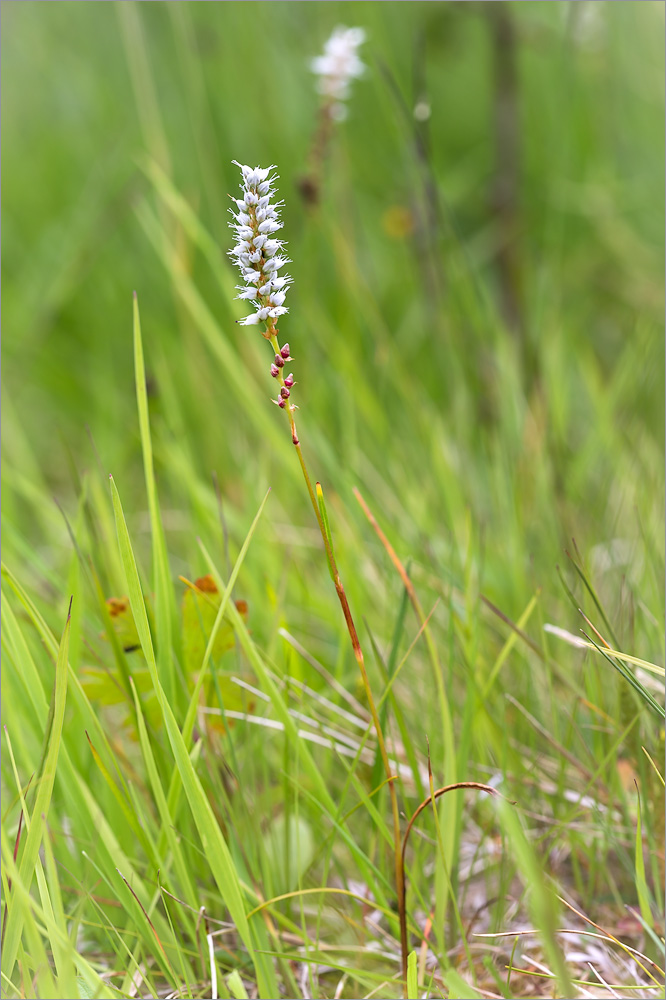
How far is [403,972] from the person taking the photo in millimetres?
645

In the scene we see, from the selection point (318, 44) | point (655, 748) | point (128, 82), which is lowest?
point (655, 748)

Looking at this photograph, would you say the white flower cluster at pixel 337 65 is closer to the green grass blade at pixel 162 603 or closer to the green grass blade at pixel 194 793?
the green grass blade at pixel 162 603

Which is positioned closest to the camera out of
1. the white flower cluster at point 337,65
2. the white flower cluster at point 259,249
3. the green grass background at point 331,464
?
the white flower cluster at point 259,249

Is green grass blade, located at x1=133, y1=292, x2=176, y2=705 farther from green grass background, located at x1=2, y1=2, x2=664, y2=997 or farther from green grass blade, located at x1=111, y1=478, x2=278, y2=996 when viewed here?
green grass blade, located at x1=111, y1=478, x2=278, y2=996

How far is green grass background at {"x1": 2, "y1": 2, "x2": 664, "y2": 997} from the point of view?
28.4 inches

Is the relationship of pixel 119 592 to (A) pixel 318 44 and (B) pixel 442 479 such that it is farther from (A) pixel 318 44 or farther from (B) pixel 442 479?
(A) pixel 318 44

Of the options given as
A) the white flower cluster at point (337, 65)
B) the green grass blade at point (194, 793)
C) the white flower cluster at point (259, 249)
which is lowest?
the green grass blade at point (194, 793)

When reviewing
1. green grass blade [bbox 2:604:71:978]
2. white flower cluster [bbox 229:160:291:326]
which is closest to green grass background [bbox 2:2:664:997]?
green grass blade [bbox 2:604:71:978]

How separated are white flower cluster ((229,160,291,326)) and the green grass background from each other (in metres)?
0.26

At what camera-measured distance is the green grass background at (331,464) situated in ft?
2.36

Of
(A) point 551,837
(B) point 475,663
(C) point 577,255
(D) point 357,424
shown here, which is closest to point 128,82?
(C) point 577,255

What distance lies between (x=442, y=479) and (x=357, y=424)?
11.5 inches

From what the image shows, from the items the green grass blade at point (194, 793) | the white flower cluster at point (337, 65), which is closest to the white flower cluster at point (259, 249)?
the green grass blade at point (194, 793)

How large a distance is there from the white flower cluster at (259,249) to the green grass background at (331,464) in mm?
260
